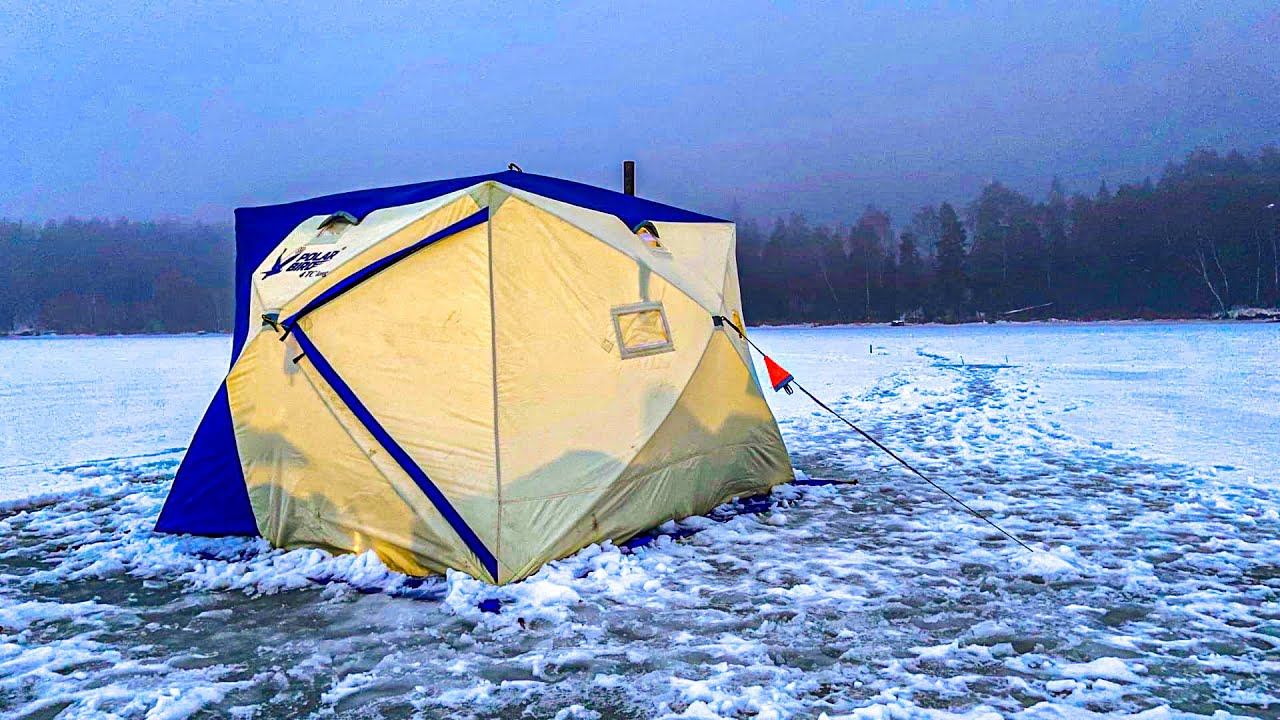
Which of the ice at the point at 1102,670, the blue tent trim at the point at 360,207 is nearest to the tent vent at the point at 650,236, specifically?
the blue tent trim at the point at 360,207

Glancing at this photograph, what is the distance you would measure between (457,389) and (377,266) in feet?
3.45

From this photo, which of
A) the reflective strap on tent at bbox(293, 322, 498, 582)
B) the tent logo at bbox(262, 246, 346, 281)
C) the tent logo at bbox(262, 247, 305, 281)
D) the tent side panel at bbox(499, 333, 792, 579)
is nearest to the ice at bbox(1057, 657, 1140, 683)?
the tent side panel at bbox(499, 333, 792, 579)

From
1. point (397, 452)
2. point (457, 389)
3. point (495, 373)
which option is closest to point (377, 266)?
point (457, 389)

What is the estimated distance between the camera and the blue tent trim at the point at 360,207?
592 centimetres

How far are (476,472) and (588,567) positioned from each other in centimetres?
94

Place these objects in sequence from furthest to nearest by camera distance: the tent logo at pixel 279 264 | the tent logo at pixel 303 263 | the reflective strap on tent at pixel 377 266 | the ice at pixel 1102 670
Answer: the tent logo at pixel 279 264, the tent logo at pixel 303 263, the reflective strap on tent at pixel 377 266, the ice at pixel 1102 670

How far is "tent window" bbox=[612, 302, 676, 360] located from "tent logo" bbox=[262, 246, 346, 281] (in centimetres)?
213

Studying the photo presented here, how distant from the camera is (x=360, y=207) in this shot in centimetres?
616

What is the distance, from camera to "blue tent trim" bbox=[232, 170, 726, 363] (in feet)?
19.4

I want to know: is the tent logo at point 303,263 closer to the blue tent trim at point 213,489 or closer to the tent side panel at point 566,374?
the blue tent trim at point 213,489

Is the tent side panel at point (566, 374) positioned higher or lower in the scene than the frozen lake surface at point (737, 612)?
higher

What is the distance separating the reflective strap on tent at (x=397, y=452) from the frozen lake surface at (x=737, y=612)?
235mm

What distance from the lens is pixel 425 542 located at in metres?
5.05

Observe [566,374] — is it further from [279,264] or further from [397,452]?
[279,264]
